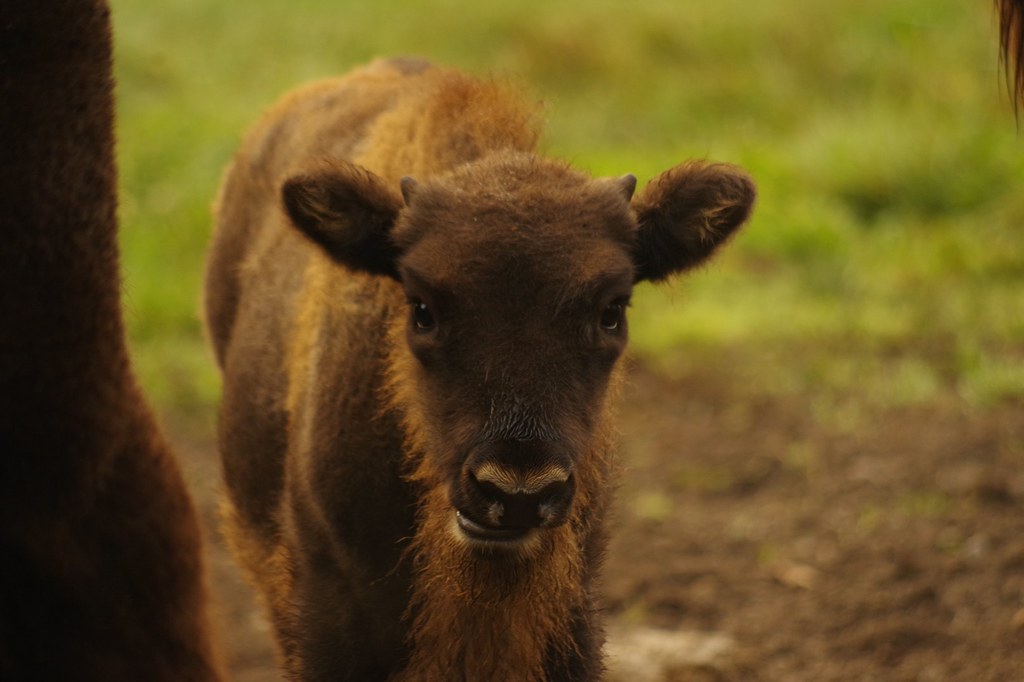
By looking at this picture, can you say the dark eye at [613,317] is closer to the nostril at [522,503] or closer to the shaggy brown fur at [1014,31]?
the nostril at [522,503]

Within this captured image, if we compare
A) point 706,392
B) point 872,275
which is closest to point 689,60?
point 872,275

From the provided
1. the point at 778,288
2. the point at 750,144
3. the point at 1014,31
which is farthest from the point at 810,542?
the point at 750,144

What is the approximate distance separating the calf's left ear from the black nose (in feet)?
2.90

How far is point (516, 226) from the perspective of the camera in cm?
380

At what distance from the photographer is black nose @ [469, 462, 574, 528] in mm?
3561

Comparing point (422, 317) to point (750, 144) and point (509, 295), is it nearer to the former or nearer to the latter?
point (509, 295)

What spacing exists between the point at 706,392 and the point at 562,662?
4721mm

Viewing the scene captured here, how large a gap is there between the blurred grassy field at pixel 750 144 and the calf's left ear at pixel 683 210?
0.45 m

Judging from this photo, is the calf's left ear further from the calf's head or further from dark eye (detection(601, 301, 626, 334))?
dark eye (detection(601, 301, 626, 334))

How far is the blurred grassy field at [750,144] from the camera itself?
30.2 ft

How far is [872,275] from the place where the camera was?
1021 cm

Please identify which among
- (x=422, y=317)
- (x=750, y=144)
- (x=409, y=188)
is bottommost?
(x=422, y=317)

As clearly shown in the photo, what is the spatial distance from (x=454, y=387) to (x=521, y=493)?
42cm

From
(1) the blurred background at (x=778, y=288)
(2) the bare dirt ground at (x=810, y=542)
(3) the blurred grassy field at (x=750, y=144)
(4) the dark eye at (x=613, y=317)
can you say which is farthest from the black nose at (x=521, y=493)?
(2) the bare dirt ground at (x=810, y=542)
